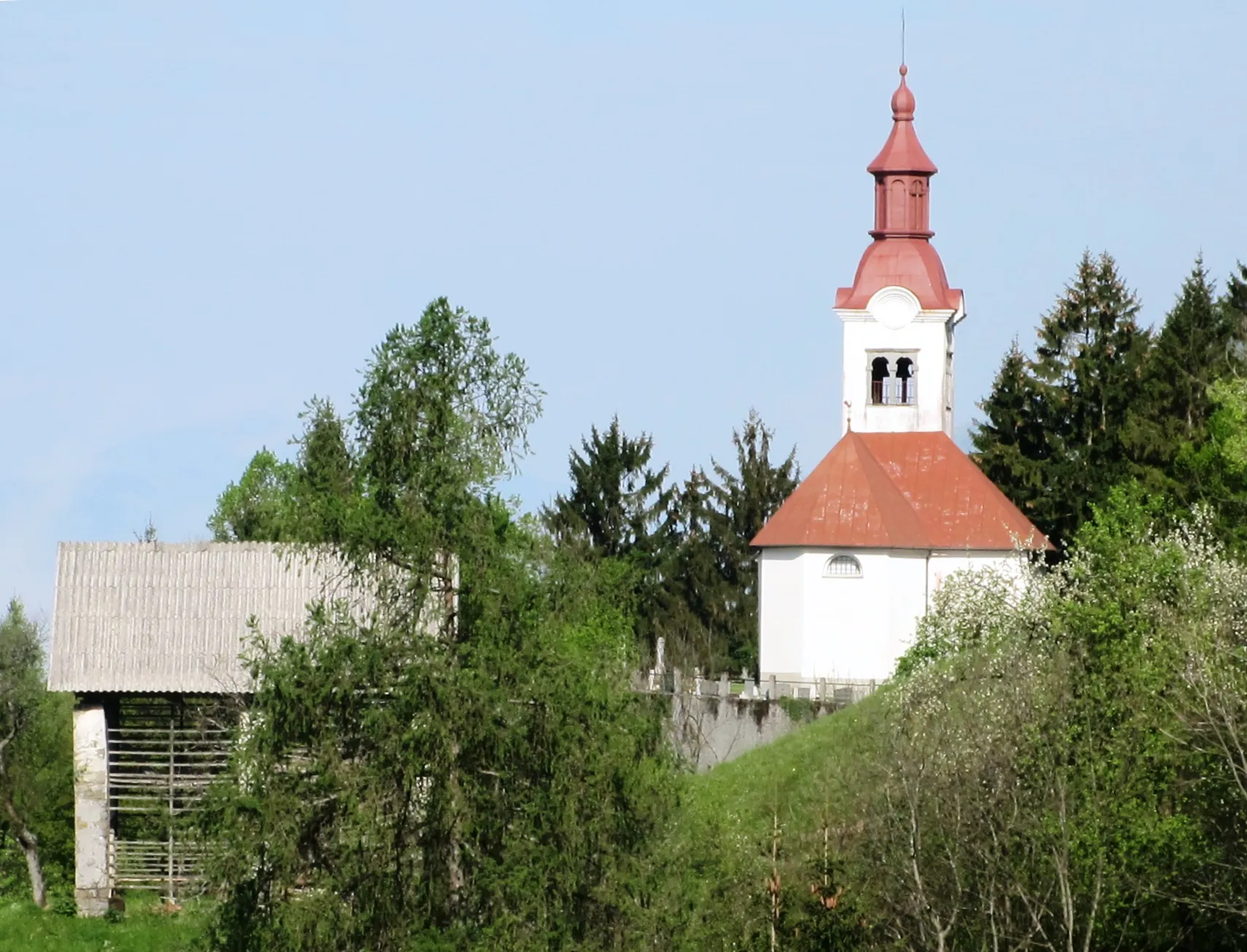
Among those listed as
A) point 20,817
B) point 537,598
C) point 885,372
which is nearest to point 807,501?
point 885,372

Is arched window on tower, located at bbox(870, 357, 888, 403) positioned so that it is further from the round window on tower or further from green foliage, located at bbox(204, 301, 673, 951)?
green foliage, located at bbox(204, 301, 673, 951)

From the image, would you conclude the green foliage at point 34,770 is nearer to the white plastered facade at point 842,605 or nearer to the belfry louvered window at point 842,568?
the white plastered facade at point 842,605

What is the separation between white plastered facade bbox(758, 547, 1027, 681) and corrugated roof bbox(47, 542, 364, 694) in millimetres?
17777

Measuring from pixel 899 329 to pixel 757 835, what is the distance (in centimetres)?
2751

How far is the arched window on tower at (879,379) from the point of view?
56.9 m

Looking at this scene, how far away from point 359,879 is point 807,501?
33.6m

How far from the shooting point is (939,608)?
145 feet

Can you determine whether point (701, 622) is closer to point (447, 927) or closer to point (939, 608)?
point (939, 608)

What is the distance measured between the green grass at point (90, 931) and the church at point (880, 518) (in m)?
20.1

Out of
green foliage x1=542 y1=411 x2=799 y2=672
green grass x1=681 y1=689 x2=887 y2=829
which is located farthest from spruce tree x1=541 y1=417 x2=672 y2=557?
green grass x1=681 y1=689 x2=887 y2=829

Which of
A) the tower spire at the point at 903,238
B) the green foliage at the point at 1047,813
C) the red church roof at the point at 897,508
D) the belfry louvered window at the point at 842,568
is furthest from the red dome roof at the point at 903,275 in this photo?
the green foliage at the point at 1047,813

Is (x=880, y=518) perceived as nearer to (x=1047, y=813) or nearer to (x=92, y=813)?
(x=92, y=813)

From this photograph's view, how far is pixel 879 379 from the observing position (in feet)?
188

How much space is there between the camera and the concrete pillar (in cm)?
3591
